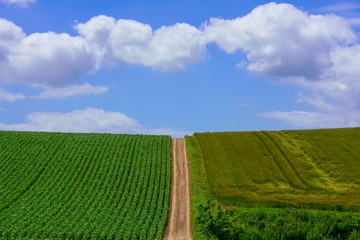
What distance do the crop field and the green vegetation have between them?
5.63m

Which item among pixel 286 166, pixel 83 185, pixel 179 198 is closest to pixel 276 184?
pixel 286 166

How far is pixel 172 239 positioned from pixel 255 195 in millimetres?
12747

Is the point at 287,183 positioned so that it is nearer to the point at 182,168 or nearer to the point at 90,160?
the point at 182,168

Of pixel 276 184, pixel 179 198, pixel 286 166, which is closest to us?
pixel 179 198

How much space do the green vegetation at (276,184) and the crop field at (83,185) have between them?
5631 mm

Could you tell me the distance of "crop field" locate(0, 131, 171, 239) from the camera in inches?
1326

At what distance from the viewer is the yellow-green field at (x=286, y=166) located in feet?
132

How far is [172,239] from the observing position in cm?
3247

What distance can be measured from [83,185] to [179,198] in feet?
44.6

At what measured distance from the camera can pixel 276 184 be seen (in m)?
44.4

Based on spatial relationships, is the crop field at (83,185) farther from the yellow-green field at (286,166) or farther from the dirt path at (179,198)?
the yellow-green field at (286,166)

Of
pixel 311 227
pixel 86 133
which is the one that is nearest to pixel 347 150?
pixel 311 227

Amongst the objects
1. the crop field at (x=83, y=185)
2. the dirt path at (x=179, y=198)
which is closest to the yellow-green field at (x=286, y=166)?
the dirt path at (x=179, y=198)

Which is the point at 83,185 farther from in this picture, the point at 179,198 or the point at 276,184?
the point at 276,184
